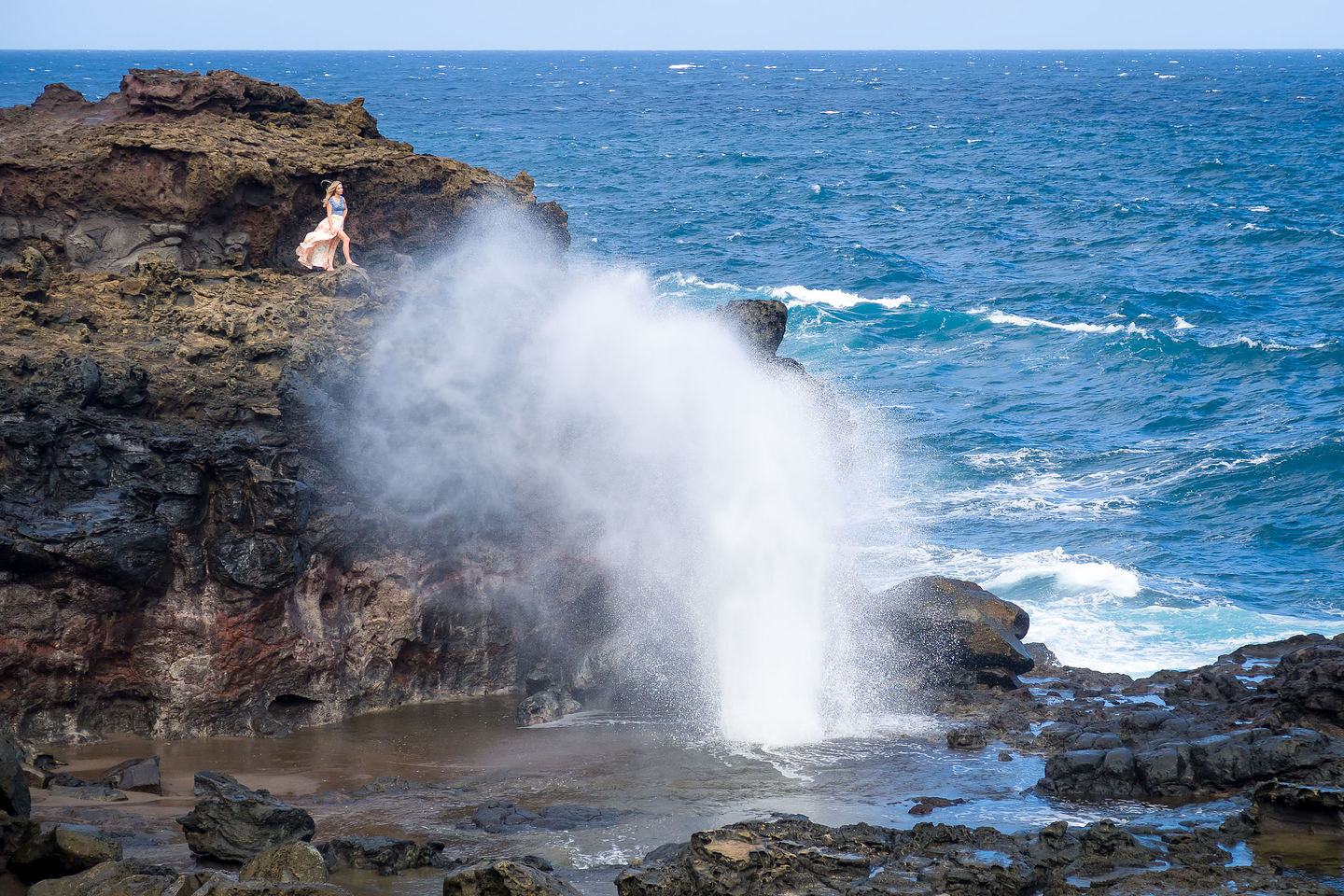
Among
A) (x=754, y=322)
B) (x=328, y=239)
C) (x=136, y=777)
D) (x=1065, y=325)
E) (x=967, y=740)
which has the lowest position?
(x=136, y=777)

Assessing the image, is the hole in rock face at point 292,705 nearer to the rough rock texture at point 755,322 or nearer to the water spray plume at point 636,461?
the water spray plume at point 636,461

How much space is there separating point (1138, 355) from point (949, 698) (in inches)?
842

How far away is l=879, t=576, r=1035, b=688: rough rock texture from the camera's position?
51.5 ft

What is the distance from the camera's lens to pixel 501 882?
327 inches

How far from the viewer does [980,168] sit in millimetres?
68438

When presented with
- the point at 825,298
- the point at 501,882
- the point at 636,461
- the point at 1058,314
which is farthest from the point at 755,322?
the point at 825,298

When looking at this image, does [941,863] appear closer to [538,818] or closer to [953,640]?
[538,818]

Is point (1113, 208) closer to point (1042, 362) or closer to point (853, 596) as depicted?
point (1042, 362)

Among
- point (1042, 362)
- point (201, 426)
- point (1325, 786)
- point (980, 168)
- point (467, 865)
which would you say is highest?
point (980, 168)

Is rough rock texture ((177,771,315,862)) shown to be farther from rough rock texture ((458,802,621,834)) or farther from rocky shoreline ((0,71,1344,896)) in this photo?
rough rock texture ((458,802,621,834))

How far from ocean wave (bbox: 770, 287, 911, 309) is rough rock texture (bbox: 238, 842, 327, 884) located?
108 feet

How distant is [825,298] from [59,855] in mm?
34789

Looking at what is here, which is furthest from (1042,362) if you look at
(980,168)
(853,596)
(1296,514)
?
(980,168)

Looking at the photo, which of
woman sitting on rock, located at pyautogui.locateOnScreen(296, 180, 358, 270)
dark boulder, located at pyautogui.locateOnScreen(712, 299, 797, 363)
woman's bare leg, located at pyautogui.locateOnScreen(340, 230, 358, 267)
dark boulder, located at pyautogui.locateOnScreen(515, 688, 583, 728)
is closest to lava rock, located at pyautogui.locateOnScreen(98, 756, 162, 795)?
dark boulder, located at pyautogui.locateOnScreen(515, 688, 583, 728)
